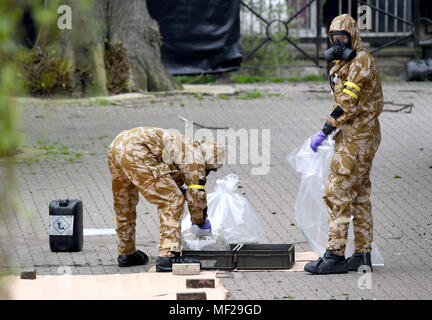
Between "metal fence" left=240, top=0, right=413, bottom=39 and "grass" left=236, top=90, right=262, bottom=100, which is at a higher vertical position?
"metal fence" left=240, top=0, right=413, bottom=39

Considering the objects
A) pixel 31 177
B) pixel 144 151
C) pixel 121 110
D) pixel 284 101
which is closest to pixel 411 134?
pixel 284 101

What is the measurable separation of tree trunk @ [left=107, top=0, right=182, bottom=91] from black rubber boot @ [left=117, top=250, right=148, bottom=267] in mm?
8090

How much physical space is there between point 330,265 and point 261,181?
3305mm

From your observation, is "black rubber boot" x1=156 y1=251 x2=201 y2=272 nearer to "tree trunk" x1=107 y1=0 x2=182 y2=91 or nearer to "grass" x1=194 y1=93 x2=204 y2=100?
"grass" x1=194 y1=93 x2=204 y2=100

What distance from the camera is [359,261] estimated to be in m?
6.88

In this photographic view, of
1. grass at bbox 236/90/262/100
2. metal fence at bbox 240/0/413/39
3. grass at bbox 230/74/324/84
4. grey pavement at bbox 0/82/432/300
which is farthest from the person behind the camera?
metal fence at bbox 240/0/413/39

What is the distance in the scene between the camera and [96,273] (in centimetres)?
690

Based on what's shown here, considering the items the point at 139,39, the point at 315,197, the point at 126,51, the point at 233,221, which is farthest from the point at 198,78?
the point at 315,197

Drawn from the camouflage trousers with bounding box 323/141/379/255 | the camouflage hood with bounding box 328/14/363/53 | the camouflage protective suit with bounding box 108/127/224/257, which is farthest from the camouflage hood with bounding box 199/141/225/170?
the camouflage hood with bounding box 328/14/363/53

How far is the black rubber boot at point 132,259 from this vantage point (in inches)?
278

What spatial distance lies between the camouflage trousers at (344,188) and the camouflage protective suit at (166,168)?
2.96 feet

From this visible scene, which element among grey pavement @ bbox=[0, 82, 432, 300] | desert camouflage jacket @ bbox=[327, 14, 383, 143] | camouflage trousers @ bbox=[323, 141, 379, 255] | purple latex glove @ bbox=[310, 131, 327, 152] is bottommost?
grey pavement @ bbox=[0, 82, 432, 300]

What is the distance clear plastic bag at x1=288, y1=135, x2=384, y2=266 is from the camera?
23.1ft
